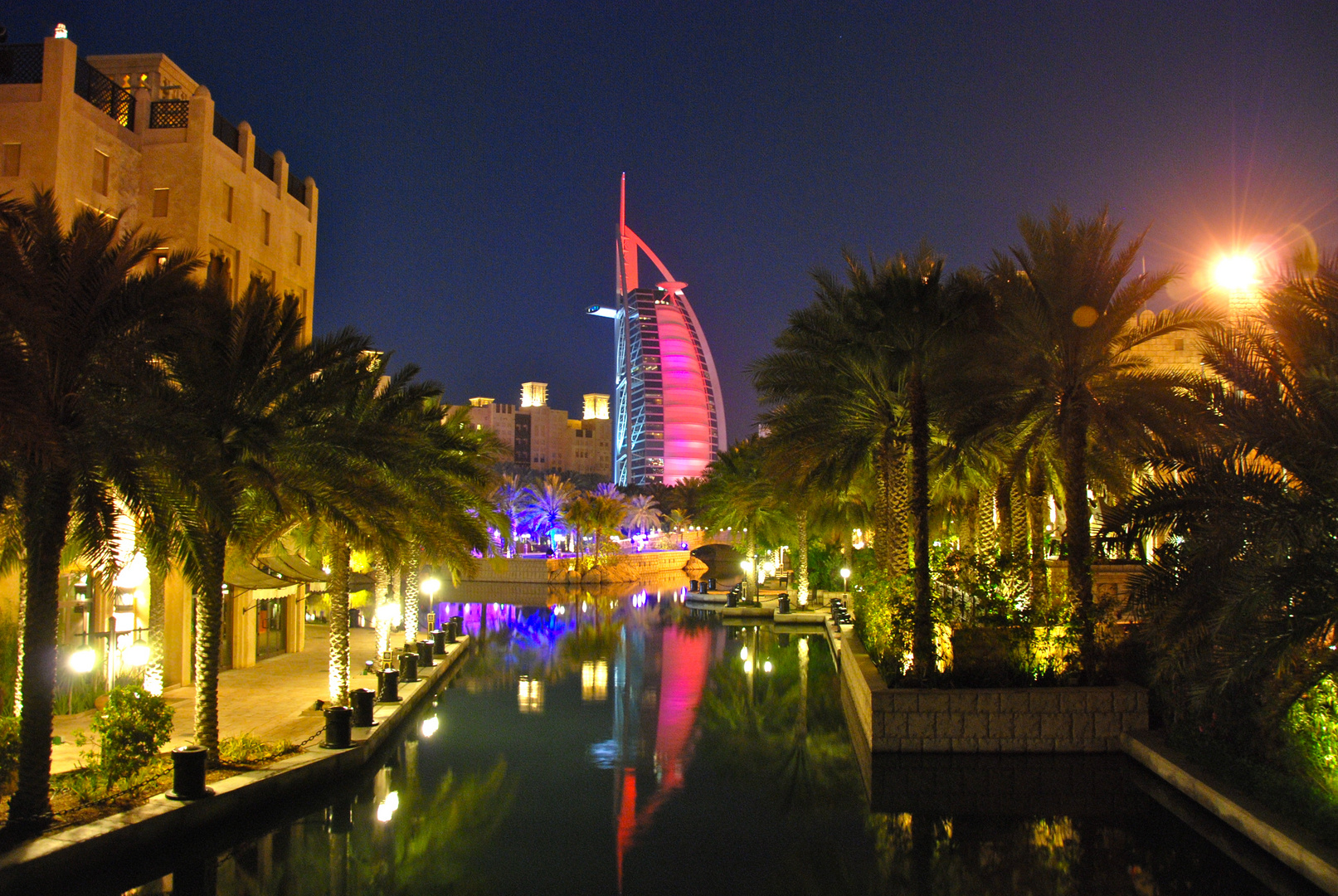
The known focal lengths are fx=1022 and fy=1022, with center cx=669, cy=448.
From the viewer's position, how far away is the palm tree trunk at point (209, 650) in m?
11.2

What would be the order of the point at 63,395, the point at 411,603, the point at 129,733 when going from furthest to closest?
the point at 411,603, the point at 129,733, the point at 63,395

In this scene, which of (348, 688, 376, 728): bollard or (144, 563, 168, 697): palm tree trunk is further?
(144, 563, 168, 697): palm tree trunk

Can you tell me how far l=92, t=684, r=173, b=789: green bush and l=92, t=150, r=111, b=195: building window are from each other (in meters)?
10.2

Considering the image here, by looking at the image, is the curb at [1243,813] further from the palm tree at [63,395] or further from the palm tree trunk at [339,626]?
the palm tree trunk at [339,626]

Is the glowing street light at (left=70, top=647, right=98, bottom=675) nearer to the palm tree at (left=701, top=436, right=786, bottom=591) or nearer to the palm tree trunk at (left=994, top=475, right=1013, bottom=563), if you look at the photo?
the palm tree trunk at (left=994, top=475, right=1013, bottom=563)

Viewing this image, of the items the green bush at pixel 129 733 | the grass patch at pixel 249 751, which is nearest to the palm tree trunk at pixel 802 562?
the grass patch at pixel 249 751

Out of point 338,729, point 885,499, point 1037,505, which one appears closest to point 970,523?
point 885,499

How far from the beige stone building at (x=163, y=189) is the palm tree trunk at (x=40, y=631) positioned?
4171mm

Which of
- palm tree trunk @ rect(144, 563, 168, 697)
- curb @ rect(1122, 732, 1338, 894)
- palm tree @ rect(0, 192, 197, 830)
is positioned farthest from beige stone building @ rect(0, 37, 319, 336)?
curb @ rect(1122, 732, 1338, 894)

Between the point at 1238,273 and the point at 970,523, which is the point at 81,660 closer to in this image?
the point at 970,523

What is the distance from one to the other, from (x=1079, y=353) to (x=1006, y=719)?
18.2 ft

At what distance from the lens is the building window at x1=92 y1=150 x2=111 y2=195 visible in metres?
17.1

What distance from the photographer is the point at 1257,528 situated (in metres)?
9.15

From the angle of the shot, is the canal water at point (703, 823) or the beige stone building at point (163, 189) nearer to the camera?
the canal water at point (703, 823)
